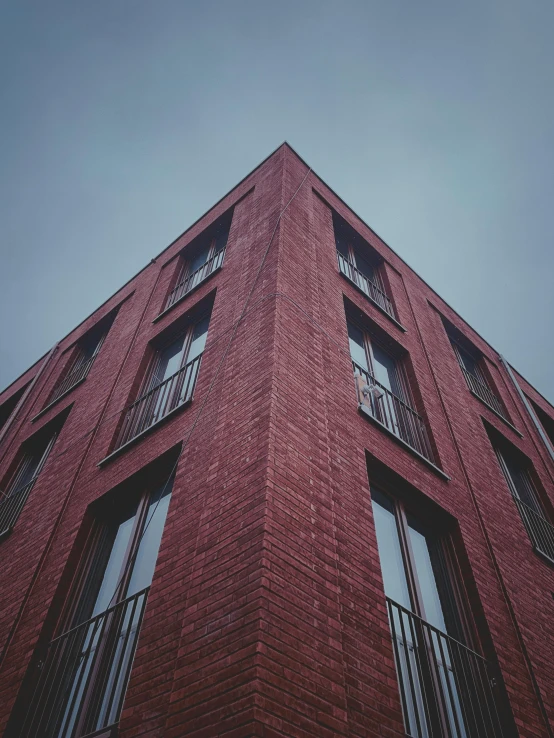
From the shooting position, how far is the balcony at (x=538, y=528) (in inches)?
332

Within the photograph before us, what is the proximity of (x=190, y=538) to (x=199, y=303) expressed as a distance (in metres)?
5.00

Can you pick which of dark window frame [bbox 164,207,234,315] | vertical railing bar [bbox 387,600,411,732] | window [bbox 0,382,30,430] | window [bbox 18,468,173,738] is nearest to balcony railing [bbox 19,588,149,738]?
window [bbox 18,468,173,738]

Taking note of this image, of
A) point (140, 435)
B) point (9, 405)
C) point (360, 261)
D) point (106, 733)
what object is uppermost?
point (360, 261)

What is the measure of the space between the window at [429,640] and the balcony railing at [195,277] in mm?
6052

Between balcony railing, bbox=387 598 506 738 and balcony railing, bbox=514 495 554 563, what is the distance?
361 centimetres

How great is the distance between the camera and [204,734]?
3.18 meters

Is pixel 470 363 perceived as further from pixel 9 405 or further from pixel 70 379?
pixel 9 405

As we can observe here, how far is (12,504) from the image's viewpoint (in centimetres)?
898

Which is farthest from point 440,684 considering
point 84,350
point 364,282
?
point 84,350

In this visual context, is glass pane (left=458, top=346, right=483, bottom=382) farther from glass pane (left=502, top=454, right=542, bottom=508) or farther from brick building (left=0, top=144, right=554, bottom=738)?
glass pane (left=502, top=454, right=542, bottom=508)

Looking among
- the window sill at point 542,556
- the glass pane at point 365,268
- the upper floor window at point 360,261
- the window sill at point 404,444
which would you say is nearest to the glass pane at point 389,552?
the window sill at point 404,444

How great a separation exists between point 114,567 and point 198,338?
13.4 feet

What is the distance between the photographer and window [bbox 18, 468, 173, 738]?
4.67 metres

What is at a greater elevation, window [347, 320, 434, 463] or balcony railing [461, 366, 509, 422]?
balcony railing [461, 366, 509, 422]
